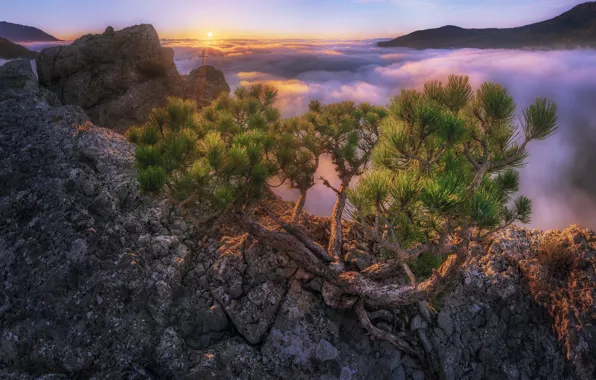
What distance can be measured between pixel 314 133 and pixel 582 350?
7591mm

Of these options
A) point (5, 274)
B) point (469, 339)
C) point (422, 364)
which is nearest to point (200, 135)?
point (5, 274)

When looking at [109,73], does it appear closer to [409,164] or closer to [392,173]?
[409,164]

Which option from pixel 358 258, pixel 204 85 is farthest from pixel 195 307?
pixel 204 85

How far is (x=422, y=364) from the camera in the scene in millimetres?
7211

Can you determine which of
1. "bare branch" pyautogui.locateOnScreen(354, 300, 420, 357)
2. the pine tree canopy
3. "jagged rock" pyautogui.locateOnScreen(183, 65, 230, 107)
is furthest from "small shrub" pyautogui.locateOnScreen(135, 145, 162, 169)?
"jagged rock" pyautogui.locateOnScreen(183, 65, 230, 107)

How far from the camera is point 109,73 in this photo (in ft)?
54.2

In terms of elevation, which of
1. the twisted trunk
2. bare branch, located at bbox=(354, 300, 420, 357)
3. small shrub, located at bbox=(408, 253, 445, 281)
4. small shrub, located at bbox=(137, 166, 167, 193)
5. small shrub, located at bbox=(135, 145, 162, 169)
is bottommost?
bare branch, located at bbox=(354, 300, 420, 357)

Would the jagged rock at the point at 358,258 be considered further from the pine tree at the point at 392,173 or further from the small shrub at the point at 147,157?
the small shrub at the point at 147,157

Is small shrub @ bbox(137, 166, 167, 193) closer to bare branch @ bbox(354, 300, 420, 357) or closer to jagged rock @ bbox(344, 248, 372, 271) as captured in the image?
jagged rock @ bbox(344, 248, 372, 271)

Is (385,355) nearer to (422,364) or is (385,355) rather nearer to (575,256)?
(422,364)

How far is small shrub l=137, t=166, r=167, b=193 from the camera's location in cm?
471

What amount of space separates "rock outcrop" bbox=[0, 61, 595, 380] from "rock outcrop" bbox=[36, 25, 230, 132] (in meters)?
8.56

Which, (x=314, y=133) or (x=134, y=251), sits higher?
(x=314, y=133)

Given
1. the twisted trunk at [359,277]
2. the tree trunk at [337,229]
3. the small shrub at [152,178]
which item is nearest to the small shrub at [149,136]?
the small shrub at [152,178]
